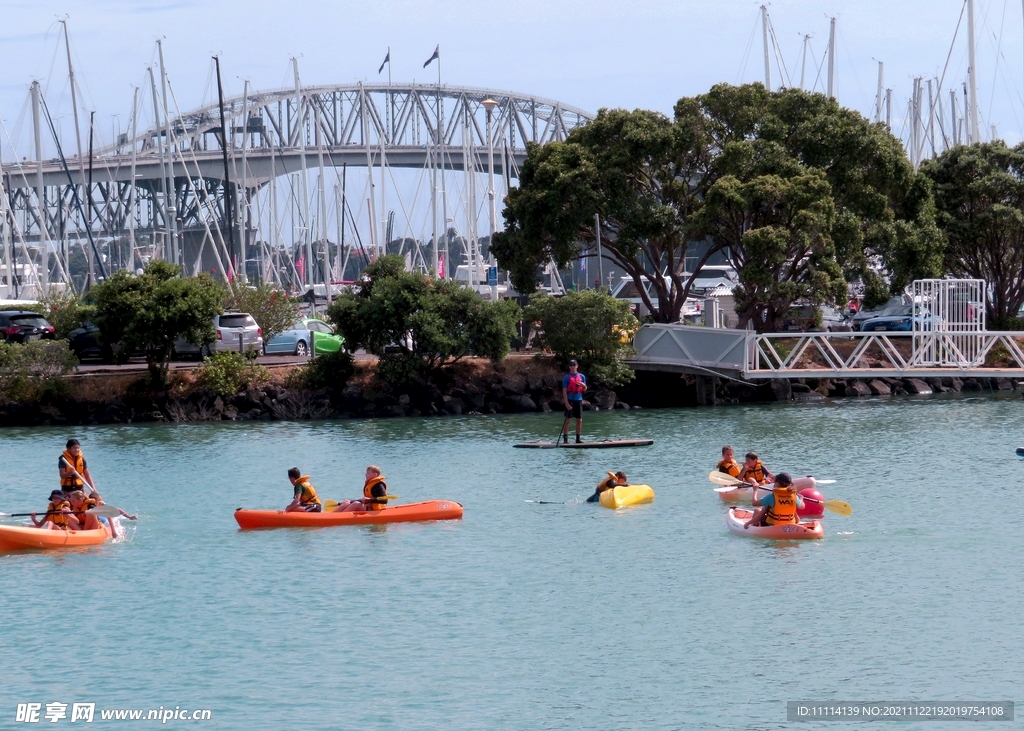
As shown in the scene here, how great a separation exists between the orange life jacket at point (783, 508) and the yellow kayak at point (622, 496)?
408cm

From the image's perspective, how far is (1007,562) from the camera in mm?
22031

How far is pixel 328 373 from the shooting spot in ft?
153

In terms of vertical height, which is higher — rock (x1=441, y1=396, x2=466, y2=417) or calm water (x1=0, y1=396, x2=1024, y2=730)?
rock (x1=441, y1=396, x2=466, y2=417)

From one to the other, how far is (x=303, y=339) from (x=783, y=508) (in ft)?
104

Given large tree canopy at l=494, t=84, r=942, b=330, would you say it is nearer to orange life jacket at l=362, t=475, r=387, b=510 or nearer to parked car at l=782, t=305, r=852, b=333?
parked car at l=782, t=305, r=852, b=333

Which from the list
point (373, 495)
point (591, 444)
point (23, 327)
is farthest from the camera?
point (23, 327)

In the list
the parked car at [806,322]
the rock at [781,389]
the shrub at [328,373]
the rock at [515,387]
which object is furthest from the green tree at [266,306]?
the parked car at [806,322]

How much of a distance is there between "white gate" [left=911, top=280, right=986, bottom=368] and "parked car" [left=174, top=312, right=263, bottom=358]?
2405cm

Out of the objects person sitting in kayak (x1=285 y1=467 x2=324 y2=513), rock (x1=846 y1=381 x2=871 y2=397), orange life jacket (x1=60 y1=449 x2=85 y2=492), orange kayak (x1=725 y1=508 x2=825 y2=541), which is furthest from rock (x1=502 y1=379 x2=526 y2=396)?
orange life jacket (x1=60 y1=449 x2=85 y2=492)

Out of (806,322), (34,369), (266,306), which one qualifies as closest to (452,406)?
(266,306)

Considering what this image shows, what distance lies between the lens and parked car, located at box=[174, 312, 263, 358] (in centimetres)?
4831

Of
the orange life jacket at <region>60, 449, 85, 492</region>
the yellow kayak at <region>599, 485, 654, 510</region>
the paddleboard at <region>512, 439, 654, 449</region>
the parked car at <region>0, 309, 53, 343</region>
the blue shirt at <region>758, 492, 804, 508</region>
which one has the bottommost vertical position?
the yellow kayak at <region>599, 485, 654, 510</region>

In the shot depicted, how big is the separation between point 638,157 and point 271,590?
31.8 meters

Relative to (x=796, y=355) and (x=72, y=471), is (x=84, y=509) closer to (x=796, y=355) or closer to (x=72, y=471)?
(x=72, y=471)
